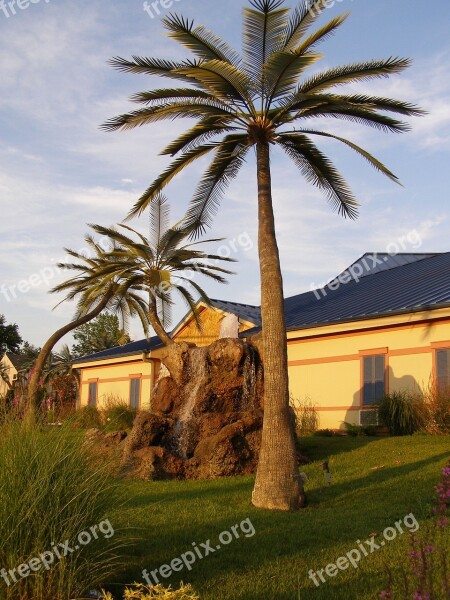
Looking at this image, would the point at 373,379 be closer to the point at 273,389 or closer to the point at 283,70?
the point at 273,389

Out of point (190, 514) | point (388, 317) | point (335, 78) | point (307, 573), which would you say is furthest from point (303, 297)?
point (307, 573)

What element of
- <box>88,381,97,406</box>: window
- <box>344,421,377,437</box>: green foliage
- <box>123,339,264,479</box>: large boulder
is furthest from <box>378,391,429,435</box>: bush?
<box>88,381,97,406</box>: window

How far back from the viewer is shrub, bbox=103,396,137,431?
24042mm

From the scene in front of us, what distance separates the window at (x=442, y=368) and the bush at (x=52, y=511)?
1310cm

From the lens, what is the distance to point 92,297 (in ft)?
79.5

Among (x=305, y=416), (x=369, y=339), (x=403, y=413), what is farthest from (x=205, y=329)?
(x=403, y=413)

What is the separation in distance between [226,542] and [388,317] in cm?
1183

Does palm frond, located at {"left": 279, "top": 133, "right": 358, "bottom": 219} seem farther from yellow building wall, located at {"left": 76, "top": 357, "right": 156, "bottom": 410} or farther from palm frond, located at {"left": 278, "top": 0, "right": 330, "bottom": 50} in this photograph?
yellow building wall, located at {"left": 76, "top": 357, "right": 156, "bottom": 410}

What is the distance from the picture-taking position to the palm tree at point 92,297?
23.7 metres

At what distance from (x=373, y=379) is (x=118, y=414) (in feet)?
33.8

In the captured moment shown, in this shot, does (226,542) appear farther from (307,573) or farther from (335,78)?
(335,78)

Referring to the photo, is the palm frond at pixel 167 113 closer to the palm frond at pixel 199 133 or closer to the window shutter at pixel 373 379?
the palm frond at pixel 199 133

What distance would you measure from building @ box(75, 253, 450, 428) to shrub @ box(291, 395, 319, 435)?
0.17 m

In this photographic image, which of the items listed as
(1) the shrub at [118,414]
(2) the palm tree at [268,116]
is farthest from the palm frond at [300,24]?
(1) the shrub at [118,414]
